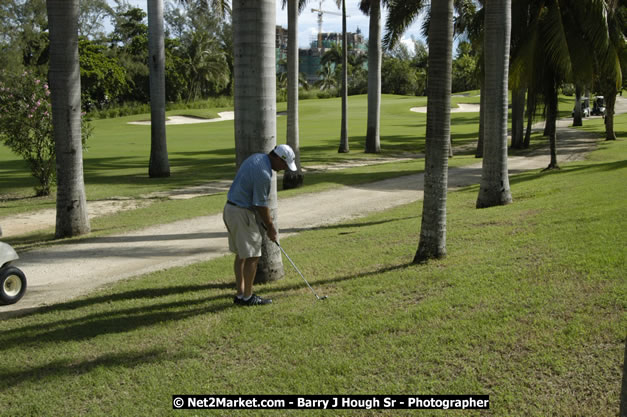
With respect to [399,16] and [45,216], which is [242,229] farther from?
[399,16]

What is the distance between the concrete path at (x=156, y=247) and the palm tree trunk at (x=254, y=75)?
9.17 ft

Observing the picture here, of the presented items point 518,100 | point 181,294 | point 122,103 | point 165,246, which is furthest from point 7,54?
point 181,294

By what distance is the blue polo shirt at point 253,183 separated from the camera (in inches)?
245

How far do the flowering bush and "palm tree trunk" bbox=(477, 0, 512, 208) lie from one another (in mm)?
10114

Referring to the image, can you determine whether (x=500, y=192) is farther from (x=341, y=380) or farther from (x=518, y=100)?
(x=518, y=100)

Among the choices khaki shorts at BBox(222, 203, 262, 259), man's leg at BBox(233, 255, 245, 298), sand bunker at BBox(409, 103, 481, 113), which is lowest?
man's leg at BBox(233, 255, 245, 298)

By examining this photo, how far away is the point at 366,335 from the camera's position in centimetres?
545

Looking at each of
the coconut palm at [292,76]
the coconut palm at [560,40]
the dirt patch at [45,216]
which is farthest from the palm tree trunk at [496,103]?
the dirt patch at [45,216]

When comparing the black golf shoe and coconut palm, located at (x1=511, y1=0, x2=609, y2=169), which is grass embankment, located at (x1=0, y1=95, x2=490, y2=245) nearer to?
coconut palm, located at (x1=511, y1=0, x2=609, y2=169)

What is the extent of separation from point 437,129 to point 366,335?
328 centimetres

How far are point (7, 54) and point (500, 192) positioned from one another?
53.2 m

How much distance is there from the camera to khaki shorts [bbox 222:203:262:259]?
20.8 ft

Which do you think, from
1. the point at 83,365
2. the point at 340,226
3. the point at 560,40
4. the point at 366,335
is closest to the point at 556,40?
the point at 560,40

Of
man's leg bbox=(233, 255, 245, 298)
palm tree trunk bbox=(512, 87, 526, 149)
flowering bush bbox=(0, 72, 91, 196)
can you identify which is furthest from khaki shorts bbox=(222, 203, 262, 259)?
palm tree trunk bbox=(512, 87, 526, 149)
